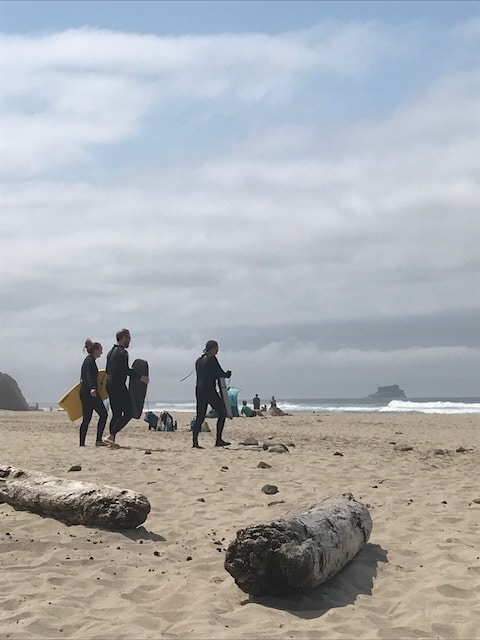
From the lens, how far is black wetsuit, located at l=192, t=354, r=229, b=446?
13.7m

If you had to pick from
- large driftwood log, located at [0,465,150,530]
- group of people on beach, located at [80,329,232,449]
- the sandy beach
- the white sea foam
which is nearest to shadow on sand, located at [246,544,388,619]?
the sandy beach

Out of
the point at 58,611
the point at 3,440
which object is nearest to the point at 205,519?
the point at 58,611

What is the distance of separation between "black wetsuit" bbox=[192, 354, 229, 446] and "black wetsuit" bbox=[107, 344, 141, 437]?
129 centimetres

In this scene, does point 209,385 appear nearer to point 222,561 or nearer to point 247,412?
point 222,561

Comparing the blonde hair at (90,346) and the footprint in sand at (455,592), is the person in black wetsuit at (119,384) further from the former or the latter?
the footprint in sand at (455,592)

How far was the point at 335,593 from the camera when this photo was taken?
5336 mm

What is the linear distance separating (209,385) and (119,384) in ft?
5.55

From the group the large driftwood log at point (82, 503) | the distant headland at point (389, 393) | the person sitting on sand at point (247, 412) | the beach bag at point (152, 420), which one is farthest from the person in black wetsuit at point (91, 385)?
the distant headland at point (389, 393)

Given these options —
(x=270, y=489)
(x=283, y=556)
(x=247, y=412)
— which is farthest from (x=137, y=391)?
(x=247, y=412)

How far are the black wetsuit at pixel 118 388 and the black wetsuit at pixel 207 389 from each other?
1.29 meters

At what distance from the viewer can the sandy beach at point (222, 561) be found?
4695mm

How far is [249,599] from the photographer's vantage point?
5.15m

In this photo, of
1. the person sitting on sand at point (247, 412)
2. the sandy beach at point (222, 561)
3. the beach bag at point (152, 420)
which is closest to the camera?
the sandy beach at point (222, 561)

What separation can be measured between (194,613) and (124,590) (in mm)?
712
